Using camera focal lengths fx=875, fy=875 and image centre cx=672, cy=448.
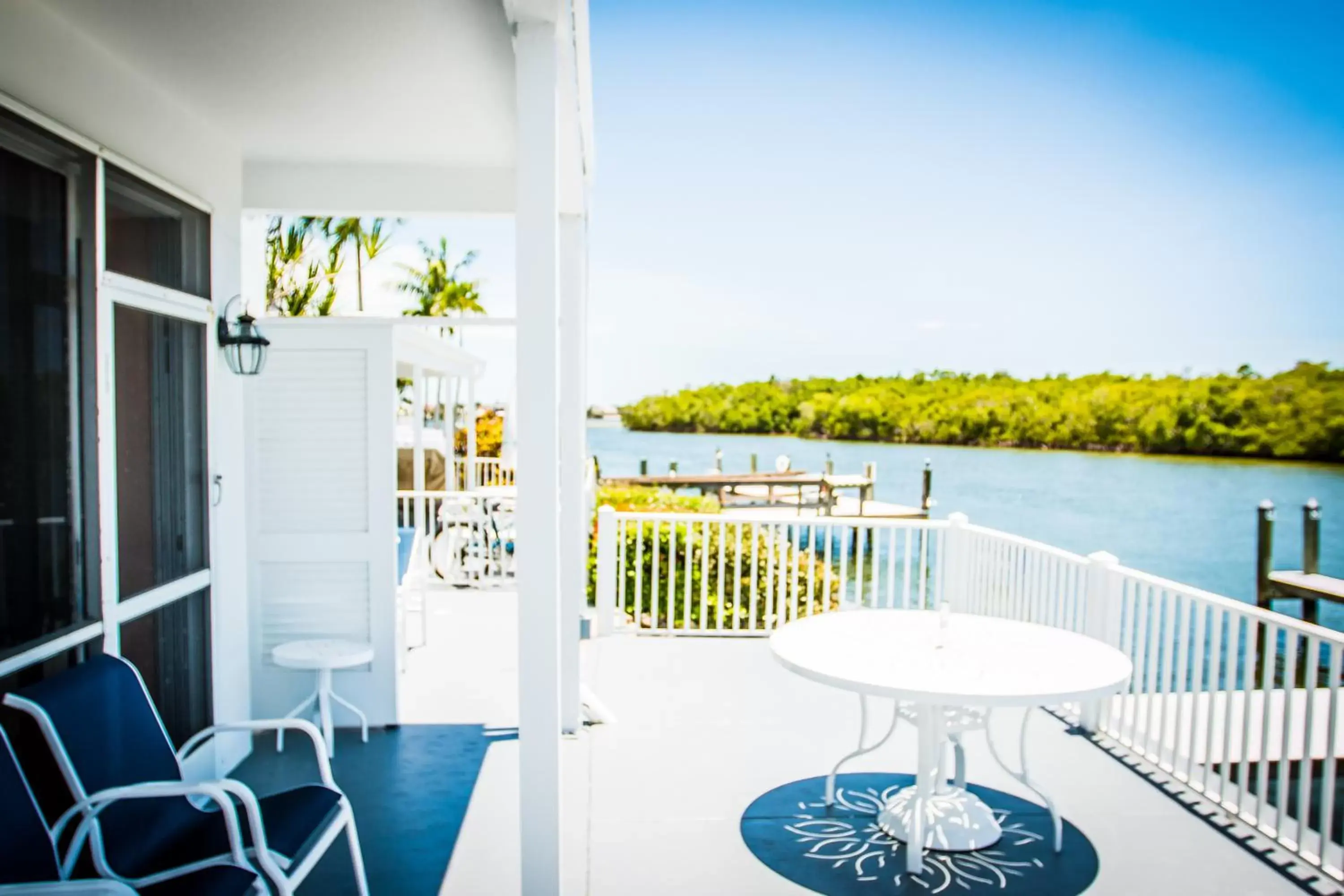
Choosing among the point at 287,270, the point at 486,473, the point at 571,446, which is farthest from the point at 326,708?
the point at 287,270

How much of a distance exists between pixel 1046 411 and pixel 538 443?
1148 inches

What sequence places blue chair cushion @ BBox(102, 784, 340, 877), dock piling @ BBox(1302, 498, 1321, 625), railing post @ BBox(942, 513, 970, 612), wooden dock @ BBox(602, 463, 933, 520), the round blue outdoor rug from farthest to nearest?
wooden dock @ BBox(602, 463, 933, 520), dock piling @ BBox(1302, 498, 1321, 625), railing post @ BBox(942, 513, 970, 612), the round blue outdoor rug, blue chair cushion @ BBox(102, 784, 340, 877)

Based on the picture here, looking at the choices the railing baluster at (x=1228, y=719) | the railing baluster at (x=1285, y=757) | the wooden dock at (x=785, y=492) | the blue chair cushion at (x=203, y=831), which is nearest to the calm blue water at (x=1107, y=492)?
the wooden dock at (x=785, y=492)

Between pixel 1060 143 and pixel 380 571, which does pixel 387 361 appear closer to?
pixel 380 571

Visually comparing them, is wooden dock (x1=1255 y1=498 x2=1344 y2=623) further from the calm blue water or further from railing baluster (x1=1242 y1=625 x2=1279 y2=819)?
the calm blue water

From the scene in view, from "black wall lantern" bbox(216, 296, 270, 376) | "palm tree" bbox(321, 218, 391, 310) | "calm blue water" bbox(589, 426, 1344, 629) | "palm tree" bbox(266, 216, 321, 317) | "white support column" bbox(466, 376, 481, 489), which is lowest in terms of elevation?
"calm blue water" bbox(589, 426, 1344, 629)

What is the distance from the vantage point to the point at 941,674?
282cm

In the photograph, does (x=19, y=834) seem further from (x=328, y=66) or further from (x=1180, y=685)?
(x=1180, y=685)

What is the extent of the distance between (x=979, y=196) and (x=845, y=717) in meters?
36.1

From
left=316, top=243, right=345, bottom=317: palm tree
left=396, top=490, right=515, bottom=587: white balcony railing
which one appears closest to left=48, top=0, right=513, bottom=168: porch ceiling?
left=396, top=490, right=515, bottom=587: white balcony railing

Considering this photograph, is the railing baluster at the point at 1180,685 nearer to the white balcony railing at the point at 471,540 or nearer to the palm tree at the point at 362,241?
the white balcony railing at the point at 471,540

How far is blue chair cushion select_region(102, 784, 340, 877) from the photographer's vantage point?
2246 mm

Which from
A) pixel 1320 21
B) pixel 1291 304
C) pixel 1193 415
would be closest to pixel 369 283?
pixel 1193 415

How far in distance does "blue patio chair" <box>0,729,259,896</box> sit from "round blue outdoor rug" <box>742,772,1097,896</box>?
5.53ft
